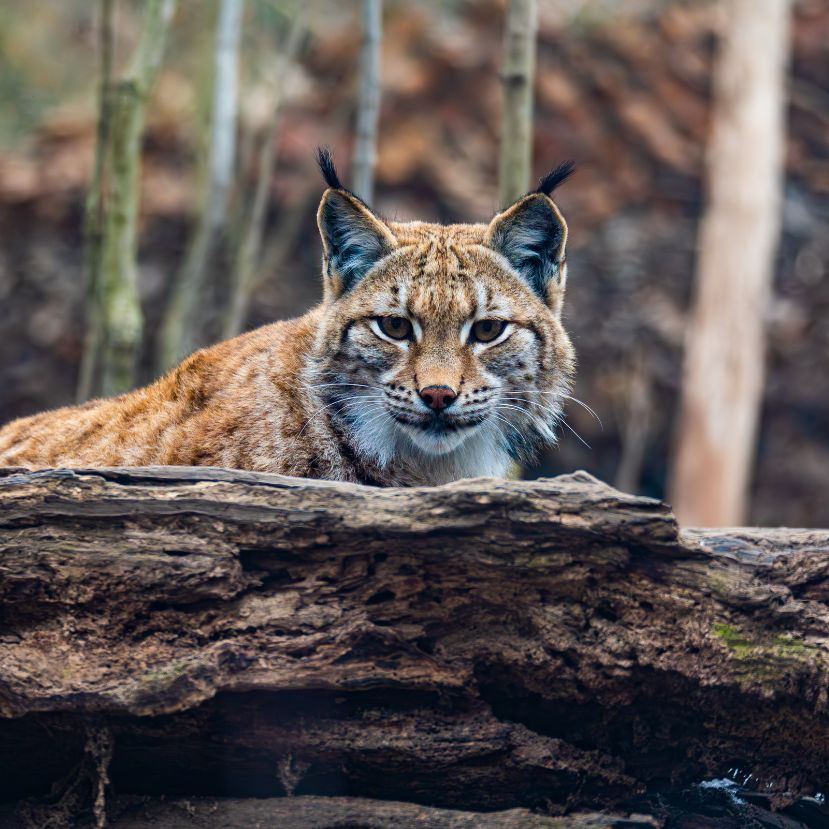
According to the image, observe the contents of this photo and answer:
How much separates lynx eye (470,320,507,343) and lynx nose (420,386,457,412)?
44cm

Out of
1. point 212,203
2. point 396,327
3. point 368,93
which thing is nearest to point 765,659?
point 396,327

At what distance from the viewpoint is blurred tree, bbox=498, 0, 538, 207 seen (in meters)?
7.77

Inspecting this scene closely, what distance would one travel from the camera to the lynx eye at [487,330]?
18.8 ft

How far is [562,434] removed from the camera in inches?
612

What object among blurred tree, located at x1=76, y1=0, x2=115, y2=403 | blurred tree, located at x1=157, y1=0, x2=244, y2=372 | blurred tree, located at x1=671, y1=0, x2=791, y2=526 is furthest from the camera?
blurred tree, located at x1=671, y1=0, x2=791, y2=526

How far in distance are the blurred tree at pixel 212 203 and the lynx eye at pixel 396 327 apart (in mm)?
5162

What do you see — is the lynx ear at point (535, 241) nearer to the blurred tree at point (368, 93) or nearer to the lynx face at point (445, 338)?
the lynx face at point (445, 338)

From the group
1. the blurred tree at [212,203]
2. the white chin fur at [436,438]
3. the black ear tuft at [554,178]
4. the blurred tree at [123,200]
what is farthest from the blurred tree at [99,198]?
the black ear tuft at [554,178]

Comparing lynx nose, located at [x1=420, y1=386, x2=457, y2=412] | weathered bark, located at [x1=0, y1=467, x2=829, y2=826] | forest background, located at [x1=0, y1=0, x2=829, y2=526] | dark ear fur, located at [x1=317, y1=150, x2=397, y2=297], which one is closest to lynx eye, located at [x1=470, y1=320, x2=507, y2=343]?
lynx nose, located at [x1=420, y1=386, x2=457, y2=412]

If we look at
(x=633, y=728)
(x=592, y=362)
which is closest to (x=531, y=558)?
(x=633, y=728)

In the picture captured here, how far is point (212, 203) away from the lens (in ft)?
39.2

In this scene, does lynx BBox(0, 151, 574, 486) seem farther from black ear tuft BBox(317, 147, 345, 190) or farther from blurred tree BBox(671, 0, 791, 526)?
blurred tree BBox(671, 0, 791, 526)

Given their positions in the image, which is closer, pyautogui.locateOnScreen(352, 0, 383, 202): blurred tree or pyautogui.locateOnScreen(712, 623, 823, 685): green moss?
pyautogui.locateOnScreen(712, 623, 823, 685): green moss

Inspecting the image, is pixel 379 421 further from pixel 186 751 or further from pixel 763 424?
pixel 763 424
